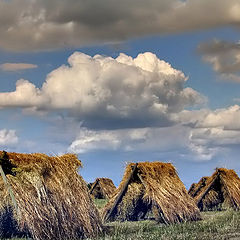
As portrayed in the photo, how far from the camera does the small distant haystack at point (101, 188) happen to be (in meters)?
47.0

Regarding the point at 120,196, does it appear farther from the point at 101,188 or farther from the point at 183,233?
the point at 101,188

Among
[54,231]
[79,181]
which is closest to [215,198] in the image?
[79,181]

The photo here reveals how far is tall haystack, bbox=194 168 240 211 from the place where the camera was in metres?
30.6

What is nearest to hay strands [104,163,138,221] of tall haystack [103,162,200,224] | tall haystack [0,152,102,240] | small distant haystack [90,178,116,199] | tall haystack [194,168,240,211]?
tall haystack [103,162,200,224]

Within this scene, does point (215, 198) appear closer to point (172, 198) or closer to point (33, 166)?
point (172, 198)

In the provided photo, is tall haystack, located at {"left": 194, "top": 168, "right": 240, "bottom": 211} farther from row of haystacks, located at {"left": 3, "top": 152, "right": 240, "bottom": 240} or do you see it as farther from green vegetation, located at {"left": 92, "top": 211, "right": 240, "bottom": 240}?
green vegetation, located at {"left": 92, "top": 211, "right": 240, "bottom": 240}

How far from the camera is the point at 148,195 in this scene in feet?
74.9

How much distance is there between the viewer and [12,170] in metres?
16.6

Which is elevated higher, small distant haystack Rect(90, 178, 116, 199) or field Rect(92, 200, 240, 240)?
small distant haystack Rect(90, 178, 116, 199)

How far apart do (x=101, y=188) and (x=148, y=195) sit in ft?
81.6

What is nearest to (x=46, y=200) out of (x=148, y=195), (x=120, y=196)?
(x=148, y=195)

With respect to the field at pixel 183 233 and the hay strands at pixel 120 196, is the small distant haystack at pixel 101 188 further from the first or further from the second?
the field at pixel 183 233

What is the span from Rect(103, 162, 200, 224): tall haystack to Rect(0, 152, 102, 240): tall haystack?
16.1 ft

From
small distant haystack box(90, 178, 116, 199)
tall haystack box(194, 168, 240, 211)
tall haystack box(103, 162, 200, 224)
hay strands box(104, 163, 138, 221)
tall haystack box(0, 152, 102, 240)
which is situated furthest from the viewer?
small distant haystack box(90, 178, 116, 199)
